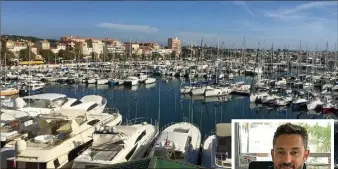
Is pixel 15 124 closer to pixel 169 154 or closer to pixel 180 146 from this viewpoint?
pixel 169 154

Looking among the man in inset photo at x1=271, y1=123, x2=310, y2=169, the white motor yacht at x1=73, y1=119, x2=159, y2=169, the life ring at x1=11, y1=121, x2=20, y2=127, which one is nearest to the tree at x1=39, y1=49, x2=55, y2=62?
the life ring at x1=11, y1=121, x2=20, y2=127

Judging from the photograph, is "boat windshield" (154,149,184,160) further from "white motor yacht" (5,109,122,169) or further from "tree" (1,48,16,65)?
"tree" (1,48,16,65)

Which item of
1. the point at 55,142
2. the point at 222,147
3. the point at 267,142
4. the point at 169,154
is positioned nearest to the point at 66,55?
the point at 55,142

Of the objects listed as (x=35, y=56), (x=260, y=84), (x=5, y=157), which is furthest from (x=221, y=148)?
(x=35, y=56)

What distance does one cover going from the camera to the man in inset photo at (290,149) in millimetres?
2697

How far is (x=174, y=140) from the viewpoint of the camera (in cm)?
1254

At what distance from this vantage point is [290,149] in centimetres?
270

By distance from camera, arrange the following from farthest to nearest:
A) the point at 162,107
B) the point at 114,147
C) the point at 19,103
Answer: the point at 162,107, the point at 19,103, the point at 114,147

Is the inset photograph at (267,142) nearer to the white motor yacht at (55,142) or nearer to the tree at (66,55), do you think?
the white motor yacht at (55,142)

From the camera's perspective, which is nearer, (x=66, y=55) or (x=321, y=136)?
(x=321, y=136)

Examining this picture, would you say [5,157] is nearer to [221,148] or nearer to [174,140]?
[174,140]

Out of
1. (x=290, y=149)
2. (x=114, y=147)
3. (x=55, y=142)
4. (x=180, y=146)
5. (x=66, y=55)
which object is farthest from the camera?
(x=66, y=55)

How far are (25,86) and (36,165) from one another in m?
29.5

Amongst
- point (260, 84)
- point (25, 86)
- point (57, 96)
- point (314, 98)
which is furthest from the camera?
point (260, 84)
